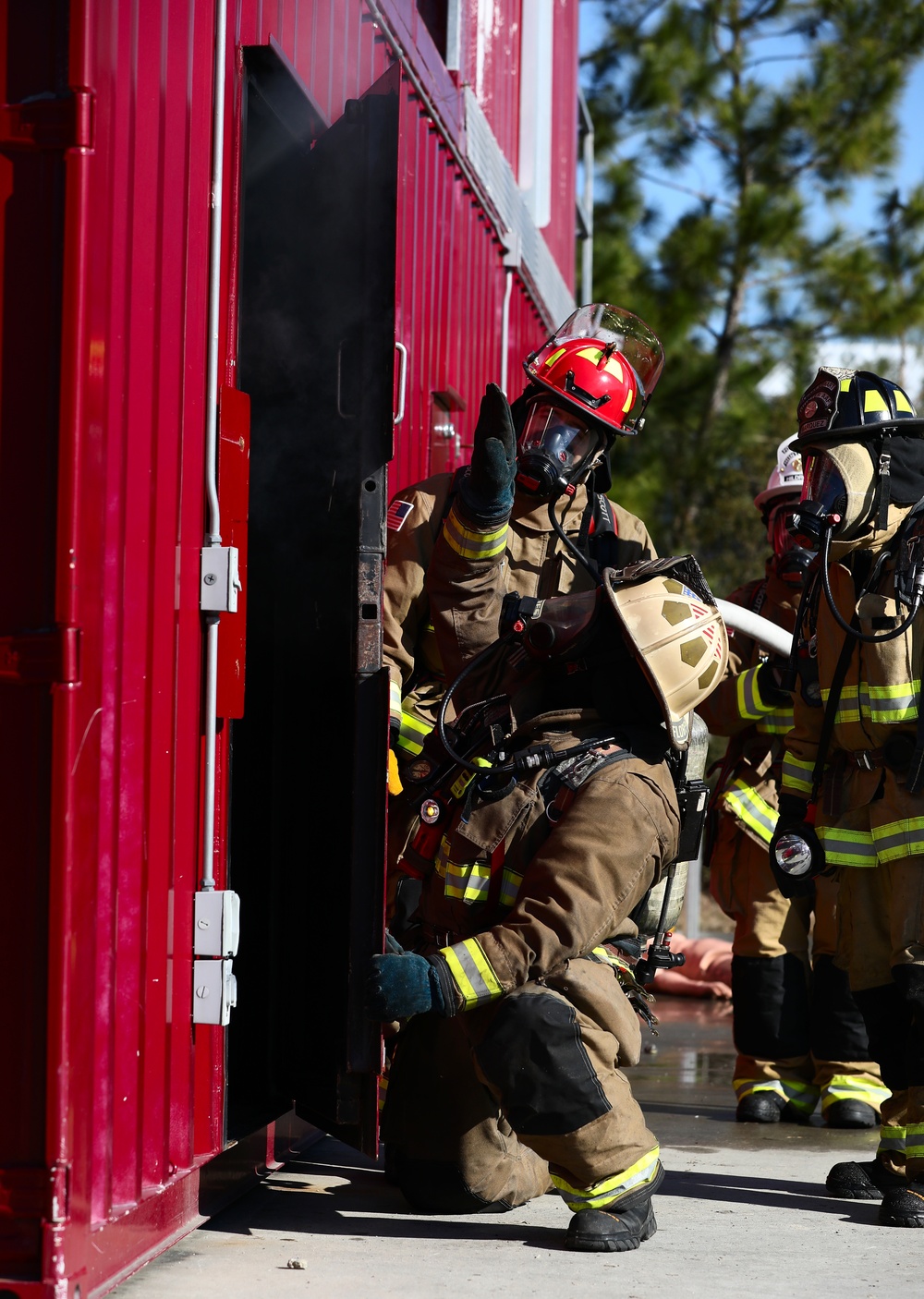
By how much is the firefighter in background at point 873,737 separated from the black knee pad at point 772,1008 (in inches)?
52.8

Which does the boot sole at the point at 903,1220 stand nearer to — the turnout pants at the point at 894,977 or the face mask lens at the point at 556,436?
the turnout pants at the point at 894,977

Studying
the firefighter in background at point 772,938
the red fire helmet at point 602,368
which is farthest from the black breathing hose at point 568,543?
the firefighter in background at point 772,938

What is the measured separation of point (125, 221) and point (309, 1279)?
2.20m

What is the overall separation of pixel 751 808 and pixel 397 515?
6.54ft

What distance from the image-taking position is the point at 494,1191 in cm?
402

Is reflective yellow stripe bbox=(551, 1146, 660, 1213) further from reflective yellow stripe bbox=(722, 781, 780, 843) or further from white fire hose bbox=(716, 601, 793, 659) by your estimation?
reflective yellow stripe bbox=(722, 781, 780, 843)

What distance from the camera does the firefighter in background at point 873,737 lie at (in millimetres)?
4172

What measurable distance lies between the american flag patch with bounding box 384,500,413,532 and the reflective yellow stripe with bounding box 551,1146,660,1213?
202 centimetres

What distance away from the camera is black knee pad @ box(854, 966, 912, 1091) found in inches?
168

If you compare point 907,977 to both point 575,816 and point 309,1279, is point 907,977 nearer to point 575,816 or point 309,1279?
point 575,816

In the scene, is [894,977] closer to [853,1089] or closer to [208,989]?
[853,1089]

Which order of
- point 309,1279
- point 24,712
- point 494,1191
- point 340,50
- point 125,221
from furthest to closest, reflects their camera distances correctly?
point 340,50, point 494,1191, point 309,1279, point 125,221, point 24,712

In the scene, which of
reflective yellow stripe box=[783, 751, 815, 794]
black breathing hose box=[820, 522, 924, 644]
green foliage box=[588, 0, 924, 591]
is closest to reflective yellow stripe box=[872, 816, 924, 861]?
reflective yellow stripe box=[783, 751, 815, 794]

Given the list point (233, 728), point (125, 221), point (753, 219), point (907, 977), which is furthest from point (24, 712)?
point (753, 219)
